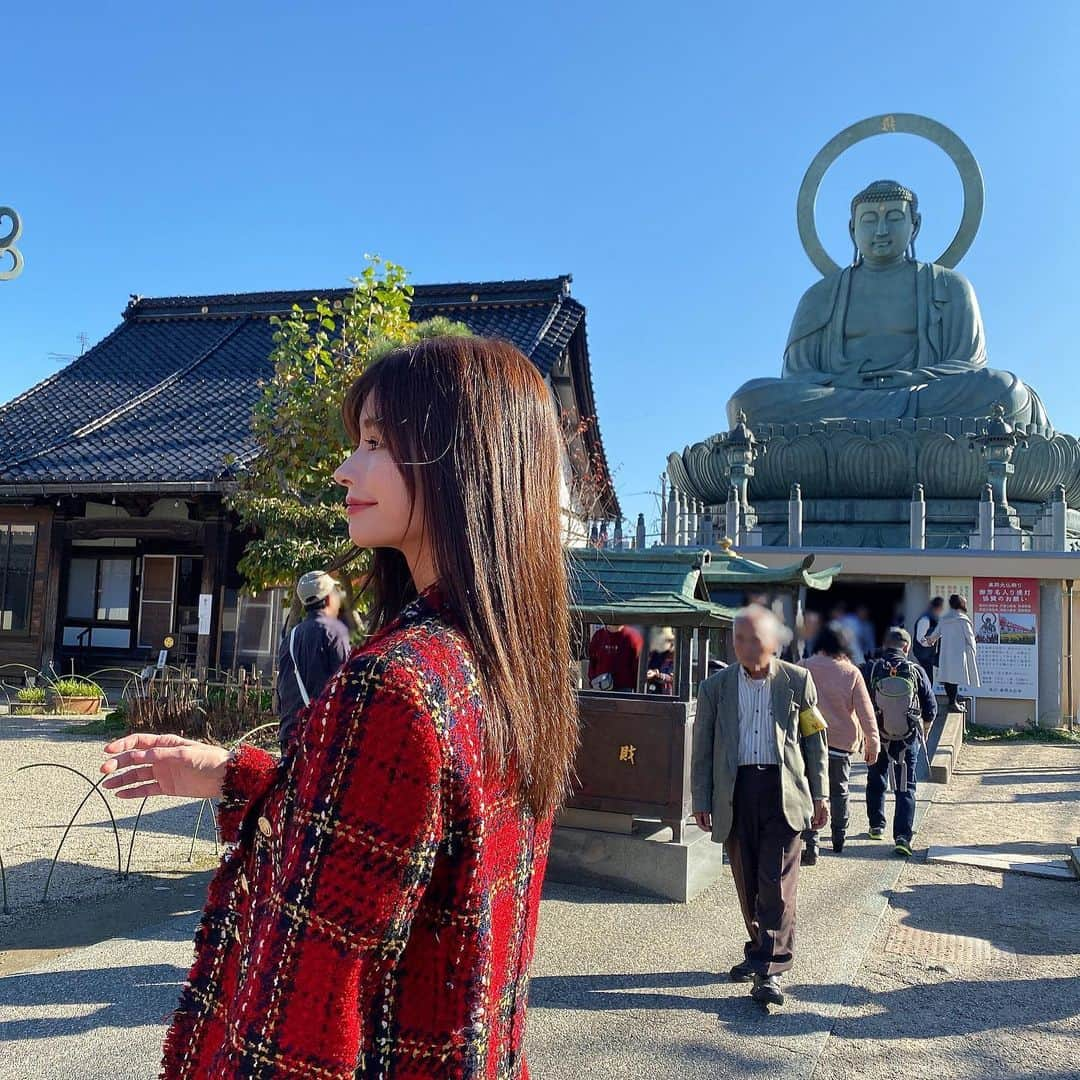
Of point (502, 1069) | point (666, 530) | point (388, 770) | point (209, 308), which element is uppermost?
point (209, 308)

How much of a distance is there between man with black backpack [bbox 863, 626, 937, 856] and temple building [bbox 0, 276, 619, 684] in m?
4.30

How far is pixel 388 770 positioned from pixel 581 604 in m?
4.76

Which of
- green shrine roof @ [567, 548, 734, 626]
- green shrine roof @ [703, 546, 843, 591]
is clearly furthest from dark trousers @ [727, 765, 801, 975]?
green shrine roof @ [703, 546, 843, 591]

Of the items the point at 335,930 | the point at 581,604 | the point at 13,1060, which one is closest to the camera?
the point at 335,930

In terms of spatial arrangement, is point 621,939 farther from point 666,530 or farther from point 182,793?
point 666,530

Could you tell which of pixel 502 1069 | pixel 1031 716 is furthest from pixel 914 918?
pixel 1031 716

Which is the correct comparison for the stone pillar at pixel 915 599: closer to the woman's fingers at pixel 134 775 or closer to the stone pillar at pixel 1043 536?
the stone pillar at pixel 1043 536

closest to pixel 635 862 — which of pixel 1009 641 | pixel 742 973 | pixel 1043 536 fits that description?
pixel 742 973

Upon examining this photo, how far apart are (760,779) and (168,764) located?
10.9 ft

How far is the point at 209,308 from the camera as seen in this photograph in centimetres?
1761

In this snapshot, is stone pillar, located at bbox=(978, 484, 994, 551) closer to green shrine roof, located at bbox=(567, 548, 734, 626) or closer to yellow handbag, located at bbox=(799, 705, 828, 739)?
green shrine roof, located at bbox=(567, 548, 734, 626)

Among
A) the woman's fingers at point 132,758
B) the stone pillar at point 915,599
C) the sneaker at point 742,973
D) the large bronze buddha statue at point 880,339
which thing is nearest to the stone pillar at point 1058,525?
the stone pillar at point 915,599

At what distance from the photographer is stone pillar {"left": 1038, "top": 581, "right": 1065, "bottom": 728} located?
11180 millimetres

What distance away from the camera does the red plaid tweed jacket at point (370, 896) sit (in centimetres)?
77
